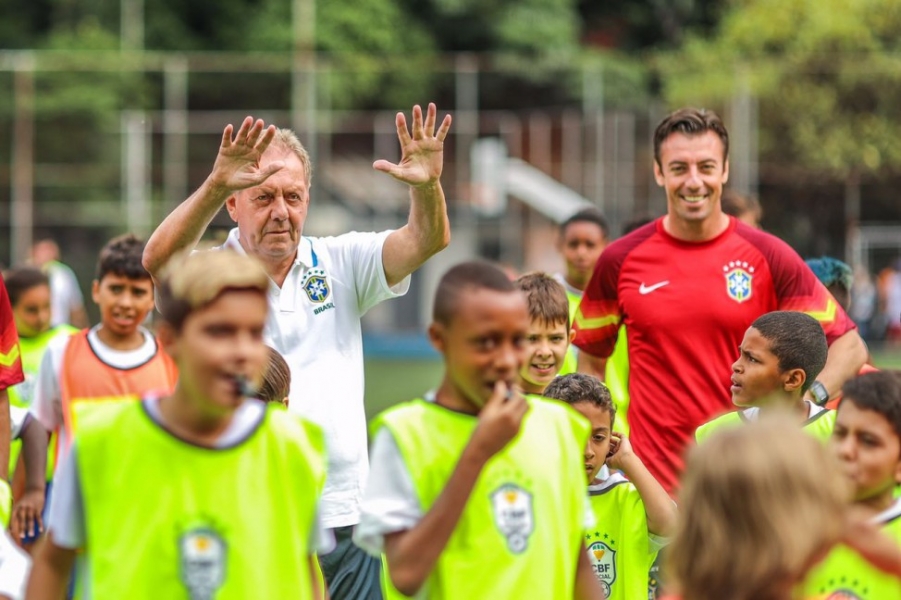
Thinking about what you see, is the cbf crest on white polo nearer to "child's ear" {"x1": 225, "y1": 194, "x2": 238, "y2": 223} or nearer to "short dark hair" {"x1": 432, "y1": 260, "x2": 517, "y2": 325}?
"child's ear" {"x1": 225, "y1": 194, "x2": 238, "y2": 223}

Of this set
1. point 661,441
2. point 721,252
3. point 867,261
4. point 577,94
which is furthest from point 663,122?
point 577,94

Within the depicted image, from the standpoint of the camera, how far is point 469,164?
116 ft

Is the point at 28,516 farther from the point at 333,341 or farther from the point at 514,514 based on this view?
the point at 514,514

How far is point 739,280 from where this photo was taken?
Result: 20.3ft

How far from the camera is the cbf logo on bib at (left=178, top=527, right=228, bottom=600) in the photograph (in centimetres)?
361

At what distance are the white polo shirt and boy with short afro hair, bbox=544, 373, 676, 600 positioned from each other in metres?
0.86

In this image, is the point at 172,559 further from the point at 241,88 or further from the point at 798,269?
the point at 241,88

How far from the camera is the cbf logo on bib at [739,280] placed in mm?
6176

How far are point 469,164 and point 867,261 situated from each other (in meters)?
9.72

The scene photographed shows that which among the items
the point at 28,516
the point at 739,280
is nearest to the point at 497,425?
the point at 739,280

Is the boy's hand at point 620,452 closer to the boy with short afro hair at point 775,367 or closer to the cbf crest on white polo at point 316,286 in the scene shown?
the boy with short afro hair at point 775,367

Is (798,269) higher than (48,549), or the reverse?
(798,269)

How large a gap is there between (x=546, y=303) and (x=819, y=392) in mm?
1231

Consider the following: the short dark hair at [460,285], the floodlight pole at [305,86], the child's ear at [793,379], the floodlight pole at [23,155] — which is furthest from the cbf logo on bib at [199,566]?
the floodlight pole at [23,155]
